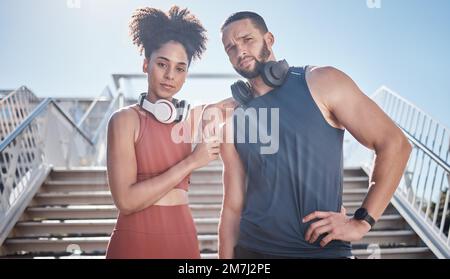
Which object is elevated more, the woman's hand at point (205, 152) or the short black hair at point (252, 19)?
the short black hair at point (252, 19)

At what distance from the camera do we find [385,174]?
1.39 metres

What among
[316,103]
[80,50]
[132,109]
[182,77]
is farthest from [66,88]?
[316,103]

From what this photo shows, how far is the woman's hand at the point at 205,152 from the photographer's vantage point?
1.55 meters

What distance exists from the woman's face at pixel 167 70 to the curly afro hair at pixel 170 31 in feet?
0.08

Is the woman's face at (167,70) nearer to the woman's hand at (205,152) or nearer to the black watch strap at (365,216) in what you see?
the woman's hand at (205,152)

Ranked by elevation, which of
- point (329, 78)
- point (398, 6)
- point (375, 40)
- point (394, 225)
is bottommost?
point (394, 225)

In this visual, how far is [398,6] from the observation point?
1.90 meters

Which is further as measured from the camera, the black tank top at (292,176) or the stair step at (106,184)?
the stair step at (106,184)

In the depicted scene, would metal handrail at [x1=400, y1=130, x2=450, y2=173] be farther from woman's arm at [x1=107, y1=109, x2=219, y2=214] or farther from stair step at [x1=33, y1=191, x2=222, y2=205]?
woman's arm at [x1=107, y1=109, x2=219, y2=214]

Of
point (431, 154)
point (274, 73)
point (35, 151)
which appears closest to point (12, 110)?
point (35, 151)

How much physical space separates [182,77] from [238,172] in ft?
1.37

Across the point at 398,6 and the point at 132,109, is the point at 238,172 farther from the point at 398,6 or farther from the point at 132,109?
the point at 398,6

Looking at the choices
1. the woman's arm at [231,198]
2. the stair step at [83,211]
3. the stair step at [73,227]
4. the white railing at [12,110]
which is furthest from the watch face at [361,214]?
the white railing at [12,110]

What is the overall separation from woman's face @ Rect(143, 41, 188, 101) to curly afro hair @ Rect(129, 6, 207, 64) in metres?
0.02
